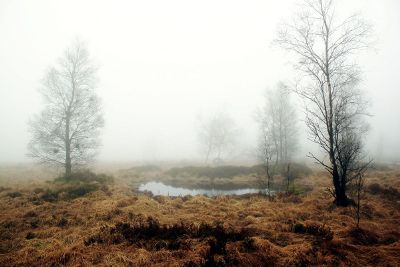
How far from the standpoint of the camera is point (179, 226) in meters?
8.71

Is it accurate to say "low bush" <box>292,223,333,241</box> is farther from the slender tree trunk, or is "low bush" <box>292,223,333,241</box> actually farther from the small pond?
the slender tree trunk

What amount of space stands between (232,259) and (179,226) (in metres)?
3.06

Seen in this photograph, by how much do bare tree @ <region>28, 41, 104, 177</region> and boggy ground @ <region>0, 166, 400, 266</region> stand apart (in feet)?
21.6

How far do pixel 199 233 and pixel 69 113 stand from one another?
15.8 m

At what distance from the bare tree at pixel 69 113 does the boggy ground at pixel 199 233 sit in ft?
21.6

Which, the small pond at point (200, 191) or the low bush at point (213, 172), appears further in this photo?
the low bush at point (213, 172)

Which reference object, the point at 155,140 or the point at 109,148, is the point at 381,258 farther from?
the point at 109,148

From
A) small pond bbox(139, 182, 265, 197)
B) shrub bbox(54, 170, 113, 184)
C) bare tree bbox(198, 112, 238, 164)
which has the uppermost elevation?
bare tree bbox(198, 112, 238, 164)

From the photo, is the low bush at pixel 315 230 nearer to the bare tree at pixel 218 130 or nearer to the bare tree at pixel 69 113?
the bare tree at pixel 69 113

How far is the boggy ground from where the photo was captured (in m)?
6.21

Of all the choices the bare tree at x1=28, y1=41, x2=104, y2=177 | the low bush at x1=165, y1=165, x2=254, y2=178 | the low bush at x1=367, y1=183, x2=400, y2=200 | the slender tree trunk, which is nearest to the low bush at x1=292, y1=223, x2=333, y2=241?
the low bush at x1=367, y1=183, x2=400, y2=200

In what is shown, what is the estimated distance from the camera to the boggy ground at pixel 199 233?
6.21m

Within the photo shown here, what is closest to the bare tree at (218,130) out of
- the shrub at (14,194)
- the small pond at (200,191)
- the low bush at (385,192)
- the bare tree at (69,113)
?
the small pond at (200,191)

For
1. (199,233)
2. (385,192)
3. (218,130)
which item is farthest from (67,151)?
(218,130)
